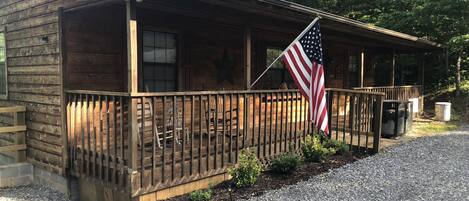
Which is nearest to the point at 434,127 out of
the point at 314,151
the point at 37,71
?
the point at 314,151

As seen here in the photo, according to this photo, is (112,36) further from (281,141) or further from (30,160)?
(281,141)

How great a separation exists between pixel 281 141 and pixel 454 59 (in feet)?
43.4

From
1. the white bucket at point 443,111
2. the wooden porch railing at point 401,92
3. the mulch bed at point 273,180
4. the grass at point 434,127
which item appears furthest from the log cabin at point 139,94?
the white bucket at point 443,111

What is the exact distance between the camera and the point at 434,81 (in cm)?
1692

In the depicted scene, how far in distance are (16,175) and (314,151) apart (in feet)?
16.1

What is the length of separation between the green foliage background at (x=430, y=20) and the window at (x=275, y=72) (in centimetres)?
636

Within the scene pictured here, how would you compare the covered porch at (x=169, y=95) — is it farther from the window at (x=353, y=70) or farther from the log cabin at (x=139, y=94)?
the window at (x=353, y=70)

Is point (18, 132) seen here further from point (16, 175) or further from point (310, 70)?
point (310, 70)

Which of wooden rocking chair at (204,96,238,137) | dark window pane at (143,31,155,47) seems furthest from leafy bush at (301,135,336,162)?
dark window pane at (143,31,155,47)

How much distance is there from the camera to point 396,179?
5.32 metres

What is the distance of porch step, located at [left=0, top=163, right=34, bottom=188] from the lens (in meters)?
5.81

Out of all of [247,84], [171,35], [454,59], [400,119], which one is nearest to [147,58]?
[171,35]

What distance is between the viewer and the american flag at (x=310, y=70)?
5387 millimetres

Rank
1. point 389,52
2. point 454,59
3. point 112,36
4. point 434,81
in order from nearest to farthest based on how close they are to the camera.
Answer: point 112,36 → point 389,52 → point 454,59 → point 434,81
